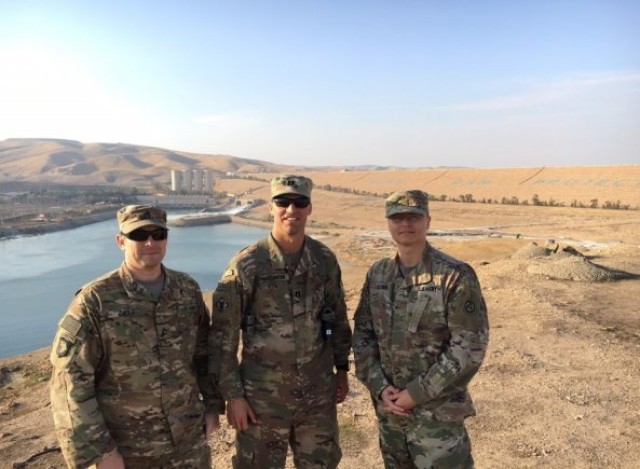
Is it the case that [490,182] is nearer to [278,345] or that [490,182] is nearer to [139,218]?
[278,345]

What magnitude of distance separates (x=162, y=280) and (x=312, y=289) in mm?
886

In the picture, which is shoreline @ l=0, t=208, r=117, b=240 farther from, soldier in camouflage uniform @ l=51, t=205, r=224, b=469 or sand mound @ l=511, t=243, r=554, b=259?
soldier in camouflage uniform @ l=51, t=205, r=224, b=469

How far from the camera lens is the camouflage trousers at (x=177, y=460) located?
104 inches

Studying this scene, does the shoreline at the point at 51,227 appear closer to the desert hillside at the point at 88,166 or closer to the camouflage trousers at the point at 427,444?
the camouflage trousers at the point at 427,444

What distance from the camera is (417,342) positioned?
281 cm

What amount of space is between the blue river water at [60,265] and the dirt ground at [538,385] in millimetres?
8450

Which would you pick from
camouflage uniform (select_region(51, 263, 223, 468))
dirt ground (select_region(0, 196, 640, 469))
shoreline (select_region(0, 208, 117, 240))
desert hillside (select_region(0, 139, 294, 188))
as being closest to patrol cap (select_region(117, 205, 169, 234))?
camouflage uniform (select_region(51, 263, 223, 468))

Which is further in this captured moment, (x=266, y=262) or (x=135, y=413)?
(x=266, y=262)

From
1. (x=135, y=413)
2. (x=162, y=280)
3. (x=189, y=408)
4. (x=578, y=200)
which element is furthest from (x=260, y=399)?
(x=578, y=200)

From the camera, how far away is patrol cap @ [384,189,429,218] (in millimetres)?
2793

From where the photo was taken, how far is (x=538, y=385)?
598 cm

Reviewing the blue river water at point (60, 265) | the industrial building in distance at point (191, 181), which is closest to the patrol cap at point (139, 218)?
the blue river water at point (60, 265)

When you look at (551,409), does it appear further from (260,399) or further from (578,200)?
(578,200)

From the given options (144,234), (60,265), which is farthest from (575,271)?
(60,265)
